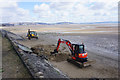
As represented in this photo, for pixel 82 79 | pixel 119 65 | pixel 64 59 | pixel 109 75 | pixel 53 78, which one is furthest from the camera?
pixel 64 59

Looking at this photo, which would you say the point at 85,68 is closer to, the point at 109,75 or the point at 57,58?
the point at 109,75

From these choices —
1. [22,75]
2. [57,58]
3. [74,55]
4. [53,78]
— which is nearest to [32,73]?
[22,75]

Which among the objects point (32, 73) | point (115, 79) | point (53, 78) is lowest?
point (115, 79)

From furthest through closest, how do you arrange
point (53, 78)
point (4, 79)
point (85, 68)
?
point (85, 68) < point (53, 78) < point (4, 79)

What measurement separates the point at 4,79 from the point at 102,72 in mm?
7838

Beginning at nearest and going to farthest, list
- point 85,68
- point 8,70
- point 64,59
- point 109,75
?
point 8,70 → point 109,75 → point 85,68 → point 64,59

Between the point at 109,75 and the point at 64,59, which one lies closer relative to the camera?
the point at 109,75

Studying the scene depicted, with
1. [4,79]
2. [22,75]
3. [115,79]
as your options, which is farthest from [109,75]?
[4,79]

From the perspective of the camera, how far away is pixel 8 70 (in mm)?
7172

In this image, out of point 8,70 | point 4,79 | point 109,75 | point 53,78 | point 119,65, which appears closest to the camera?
point 4,79

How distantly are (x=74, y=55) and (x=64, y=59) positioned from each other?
2.09 metres

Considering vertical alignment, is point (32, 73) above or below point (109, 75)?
above

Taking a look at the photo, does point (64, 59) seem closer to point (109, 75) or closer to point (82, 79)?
point (82, 79)

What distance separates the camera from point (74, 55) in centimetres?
1047
